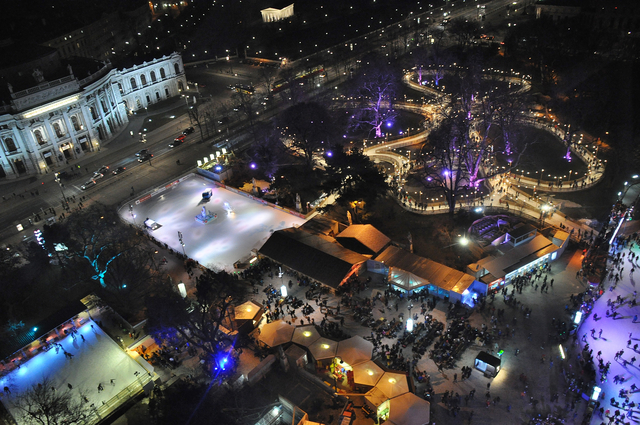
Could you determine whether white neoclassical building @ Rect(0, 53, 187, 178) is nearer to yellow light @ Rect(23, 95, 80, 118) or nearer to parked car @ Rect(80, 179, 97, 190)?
yellow light @ Rect(23, 95, 80, 118)

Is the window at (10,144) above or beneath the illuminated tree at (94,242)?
above

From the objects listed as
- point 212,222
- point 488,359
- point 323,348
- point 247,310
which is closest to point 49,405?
point 247,310

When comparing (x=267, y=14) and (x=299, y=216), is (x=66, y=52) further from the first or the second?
(x=299, y=216)

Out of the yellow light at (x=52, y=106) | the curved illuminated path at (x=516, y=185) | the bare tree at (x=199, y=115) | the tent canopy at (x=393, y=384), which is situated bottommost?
the curved illuminated path at (x=516, y=185)

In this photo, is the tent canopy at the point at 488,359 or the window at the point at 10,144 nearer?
the tent canopy at the point at 488,359

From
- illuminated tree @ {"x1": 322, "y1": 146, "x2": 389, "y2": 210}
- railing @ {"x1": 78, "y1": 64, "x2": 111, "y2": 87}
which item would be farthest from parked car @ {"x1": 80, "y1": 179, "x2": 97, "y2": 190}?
illuminated tree @ {"x1": 322, "y1": 146, "x2": 389, "y2": 210}

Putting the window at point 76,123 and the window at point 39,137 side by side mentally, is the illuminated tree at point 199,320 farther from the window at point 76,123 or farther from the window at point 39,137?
the window at point 76,123

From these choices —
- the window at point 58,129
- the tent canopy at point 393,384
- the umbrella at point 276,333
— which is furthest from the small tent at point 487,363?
the window at point 58,129

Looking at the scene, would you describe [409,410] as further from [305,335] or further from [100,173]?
[100,173]
